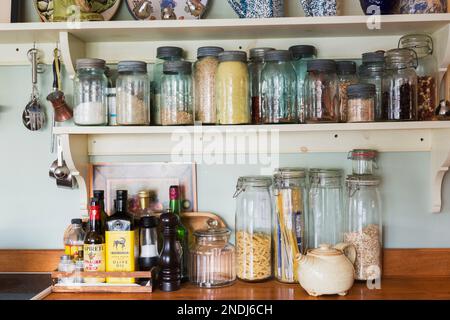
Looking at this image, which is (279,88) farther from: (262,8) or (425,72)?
(425,72)

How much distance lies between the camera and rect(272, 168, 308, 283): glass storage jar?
1.75 metres

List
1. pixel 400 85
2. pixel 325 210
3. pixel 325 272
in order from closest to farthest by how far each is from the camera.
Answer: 1. pixel 325 272
2. pixel 400 85
3. pixel 325 210

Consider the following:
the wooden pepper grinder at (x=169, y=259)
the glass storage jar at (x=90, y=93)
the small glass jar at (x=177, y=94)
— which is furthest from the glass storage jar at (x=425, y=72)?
the glass storage jar at (x=90, y=93)

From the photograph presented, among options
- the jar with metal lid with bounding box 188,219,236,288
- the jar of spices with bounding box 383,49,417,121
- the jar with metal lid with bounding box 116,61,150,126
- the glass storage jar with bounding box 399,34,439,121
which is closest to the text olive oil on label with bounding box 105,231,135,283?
the jar with metal lid with bounding box 188,219,236,288

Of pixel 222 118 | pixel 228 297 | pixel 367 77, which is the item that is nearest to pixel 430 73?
pixel 367 77

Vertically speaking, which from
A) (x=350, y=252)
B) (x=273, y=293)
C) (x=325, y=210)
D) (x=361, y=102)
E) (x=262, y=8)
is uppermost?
(x=262, y=8)

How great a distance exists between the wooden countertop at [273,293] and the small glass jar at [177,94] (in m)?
0.50

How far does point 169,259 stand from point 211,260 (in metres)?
0.14

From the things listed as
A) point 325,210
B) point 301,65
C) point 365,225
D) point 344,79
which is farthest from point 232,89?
point 365,225

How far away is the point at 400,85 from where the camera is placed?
172 cm

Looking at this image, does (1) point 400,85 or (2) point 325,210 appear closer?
(1) point 400,85

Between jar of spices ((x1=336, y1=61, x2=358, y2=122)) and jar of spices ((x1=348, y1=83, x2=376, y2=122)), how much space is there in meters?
0.05

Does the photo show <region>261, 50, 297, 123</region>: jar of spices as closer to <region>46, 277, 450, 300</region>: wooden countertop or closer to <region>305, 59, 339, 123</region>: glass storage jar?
<region>305, 59, 339, 123</region>: glass storage jar

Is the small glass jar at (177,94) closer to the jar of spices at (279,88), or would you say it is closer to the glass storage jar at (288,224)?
the jar of spices at (279,88)
